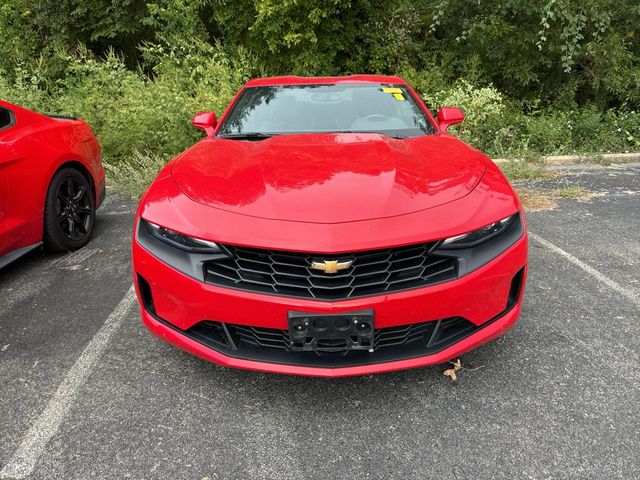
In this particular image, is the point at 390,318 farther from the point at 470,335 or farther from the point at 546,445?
the point at 546,445

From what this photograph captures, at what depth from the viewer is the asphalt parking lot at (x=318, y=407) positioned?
70.4 inches

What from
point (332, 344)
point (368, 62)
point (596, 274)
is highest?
point (368, 62)

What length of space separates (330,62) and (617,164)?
17.5ft

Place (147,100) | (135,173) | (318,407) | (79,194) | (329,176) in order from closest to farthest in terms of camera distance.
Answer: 1. (318,407)
2. (329,176)
3. (79,194)
4. (135,173)
5. (147,100)

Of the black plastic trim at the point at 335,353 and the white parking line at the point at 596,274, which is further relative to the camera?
the white parking line at the point at 596,274

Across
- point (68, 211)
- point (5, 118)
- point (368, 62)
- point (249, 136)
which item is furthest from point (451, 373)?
point (368, 62)

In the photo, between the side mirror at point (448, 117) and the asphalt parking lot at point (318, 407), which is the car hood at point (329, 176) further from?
the asphalt parking lot at point (318, 407)

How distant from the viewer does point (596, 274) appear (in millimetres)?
3297

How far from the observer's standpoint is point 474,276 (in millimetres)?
1904

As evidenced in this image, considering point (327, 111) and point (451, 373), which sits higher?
point (327, 111)

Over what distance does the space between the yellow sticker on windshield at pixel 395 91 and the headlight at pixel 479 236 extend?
65.2 inches

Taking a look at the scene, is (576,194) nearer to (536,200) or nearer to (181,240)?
(536,200)

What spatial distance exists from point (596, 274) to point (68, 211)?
4012 millimetres

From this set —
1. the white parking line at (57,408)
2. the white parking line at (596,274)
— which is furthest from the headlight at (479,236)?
the white parking line at (57,408)
